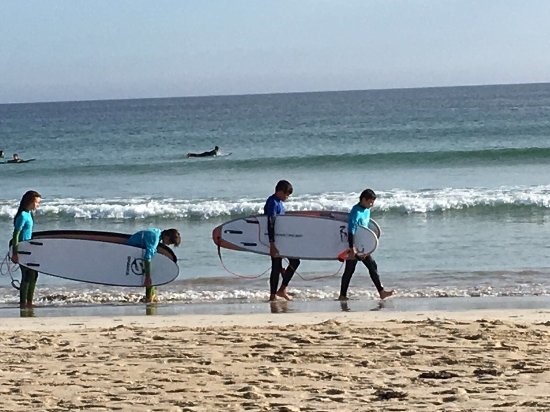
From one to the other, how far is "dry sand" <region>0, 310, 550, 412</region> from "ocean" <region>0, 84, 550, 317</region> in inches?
81.4

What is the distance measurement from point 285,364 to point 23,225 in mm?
5387

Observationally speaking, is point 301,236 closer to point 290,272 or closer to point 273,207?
point 290,272

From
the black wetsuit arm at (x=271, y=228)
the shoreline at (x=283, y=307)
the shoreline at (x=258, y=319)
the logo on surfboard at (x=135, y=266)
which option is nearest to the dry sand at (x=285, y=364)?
the shoreline at (x=258, y=319)

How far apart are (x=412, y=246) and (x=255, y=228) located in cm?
337

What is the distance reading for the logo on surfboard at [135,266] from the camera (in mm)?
12135

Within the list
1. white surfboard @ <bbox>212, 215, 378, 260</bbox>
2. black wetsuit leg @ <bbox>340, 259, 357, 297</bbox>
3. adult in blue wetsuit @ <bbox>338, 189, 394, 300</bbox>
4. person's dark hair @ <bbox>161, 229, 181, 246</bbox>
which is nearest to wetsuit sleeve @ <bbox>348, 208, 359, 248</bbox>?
adult in blue wetsuit @ <bbox>338, 189, 394, 300</bbox>

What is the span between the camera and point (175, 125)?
70562 mm

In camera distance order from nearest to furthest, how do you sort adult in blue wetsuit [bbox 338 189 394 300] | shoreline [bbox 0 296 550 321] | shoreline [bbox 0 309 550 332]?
shoreline [bbox 0 309 550 332]
shoreline [bbox 0 296 550 321]
adult in blue wetsuit [bbox 338 189 394 300]

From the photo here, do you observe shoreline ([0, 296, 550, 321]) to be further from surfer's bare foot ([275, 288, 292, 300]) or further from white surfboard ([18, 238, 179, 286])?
white surfboard ([18, 238, 179, 286])

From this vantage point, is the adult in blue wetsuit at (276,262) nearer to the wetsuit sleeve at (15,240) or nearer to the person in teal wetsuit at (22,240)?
the person in teal wetsuit at (22,240)

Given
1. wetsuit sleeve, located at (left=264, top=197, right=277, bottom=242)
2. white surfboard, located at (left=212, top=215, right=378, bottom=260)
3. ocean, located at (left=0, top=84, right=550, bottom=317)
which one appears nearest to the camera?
wetsuit sleeve, located at (left=264, top=197, right=277, bottom=242)

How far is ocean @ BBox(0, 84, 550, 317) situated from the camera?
485 inches

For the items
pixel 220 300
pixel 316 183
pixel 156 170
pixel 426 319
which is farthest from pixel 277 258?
pixel 156 170

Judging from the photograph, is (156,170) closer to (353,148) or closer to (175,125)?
(353,148)
